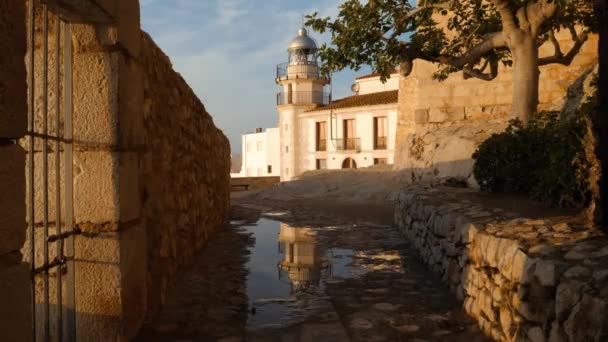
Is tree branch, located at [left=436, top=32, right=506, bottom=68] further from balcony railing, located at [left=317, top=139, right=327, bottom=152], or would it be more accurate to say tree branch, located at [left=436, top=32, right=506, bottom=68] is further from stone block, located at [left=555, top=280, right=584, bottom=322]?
balcony railing, located at [left=317, top=139, right=327, bottom=152]

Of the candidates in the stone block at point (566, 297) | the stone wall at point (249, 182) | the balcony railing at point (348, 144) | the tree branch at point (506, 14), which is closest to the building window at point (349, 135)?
the balcony railing at point (348, 144)

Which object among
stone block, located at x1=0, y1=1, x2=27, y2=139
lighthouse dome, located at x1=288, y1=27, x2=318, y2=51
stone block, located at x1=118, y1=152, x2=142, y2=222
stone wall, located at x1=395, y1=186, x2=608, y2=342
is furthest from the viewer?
lighthouse dome, located at x1=288, y1=27, x2=318, y2=51

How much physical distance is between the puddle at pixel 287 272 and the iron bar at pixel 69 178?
1134 millimetres

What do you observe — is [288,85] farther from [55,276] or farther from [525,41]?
[55,276]

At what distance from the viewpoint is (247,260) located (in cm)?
551

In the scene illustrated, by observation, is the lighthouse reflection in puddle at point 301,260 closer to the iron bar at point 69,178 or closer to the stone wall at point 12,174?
the iron bar at point 69,178

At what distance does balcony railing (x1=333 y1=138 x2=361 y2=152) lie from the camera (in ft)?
102

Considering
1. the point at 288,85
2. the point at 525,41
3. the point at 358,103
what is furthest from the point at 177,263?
the point at 288,85

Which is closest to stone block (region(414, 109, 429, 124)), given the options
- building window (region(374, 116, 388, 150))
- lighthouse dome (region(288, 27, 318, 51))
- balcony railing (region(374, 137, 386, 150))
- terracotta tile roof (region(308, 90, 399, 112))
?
terracotta tile roof (region(308, 90, 399, 112))

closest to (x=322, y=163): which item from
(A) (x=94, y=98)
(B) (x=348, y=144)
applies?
(B) (x=348, y=144)

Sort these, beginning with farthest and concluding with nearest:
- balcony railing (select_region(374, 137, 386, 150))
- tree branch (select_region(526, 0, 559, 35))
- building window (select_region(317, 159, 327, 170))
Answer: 1. building window (select_region(317, 159, 327, 170))
2. balcony railing (select_region(374, 137, 386, 150))
3. tree branch (select_region(526, 0, 559, 35))

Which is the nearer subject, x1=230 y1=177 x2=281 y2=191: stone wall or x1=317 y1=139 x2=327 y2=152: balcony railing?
x1=230 y1=177 x2=281 y2=191: stone wall

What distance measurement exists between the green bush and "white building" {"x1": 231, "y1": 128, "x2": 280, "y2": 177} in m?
34.1

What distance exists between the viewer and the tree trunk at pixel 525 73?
7.28 m
